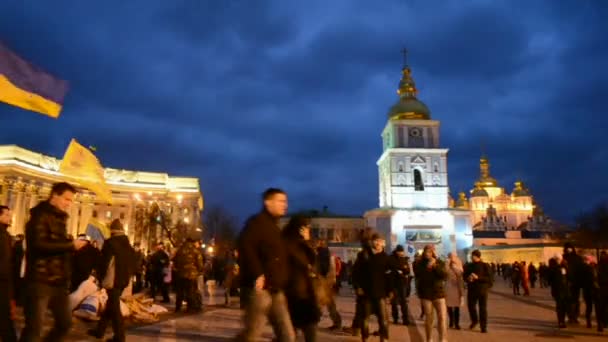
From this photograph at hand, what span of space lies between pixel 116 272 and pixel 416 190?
180 ft

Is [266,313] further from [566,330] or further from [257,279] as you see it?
[566,330]

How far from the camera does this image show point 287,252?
18.5 feet

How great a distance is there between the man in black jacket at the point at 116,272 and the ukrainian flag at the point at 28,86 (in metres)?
2.17

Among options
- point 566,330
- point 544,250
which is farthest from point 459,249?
point 566,330

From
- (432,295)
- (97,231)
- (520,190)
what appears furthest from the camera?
(520,190)

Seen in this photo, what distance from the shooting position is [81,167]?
14.4 metres

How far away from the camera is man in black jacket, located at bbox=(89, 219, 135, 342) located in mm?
7656

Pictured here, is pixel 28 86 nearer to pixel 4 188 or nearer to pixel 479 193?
pixel 4 188

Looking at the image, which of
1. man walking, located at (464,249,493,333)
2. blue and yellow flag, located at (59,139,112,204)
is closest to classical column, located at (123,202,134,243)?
blue and yellow flag, located at (59,139,112,204)

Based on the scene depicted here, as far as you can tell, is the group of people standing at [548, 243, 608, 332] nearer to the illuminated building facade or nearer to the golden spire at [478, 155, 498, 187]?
the illuminated building facade

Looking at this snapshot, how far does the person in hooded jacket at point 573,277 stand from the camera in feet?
40.6

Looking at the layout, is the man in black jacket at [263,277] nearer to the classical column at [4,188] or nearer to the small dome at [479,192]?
the classical column at [4,188]

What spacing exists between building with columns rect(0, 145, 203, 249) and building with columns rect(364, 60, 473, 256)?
24.1 metres

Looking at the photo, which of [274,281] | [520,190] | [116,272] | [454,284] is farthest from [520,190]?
[274,281]
